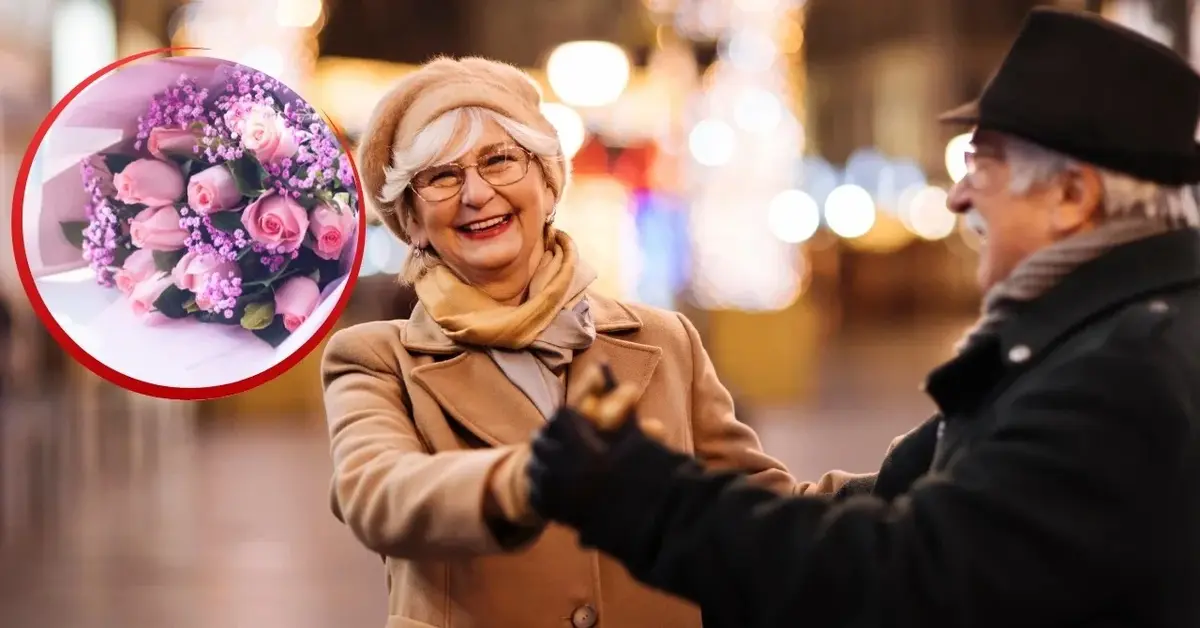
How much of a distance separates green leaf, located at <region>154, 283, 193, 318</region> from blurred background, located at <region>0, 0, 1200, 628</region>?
10.9 feet

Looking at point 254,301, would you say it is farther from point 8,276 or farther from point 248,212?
point 8,276

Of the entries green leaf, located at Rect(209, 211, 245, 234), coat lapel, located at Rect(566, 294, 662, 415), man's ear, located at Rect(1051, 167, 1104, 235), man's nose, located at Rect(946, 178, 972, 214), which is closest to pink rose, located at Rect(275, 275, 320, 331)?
green leaf, located at Rect(209, 211, 245, 234)

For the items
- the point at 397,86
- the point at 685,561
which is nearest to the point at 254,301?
the point at 397,86

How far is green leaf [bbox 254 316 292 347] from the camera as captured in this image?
215cm

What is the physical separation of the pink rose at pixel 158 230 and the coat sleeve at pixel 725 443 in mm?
924

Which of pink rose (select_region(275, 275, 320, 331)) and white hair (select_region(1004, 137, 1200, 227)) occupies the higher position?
white hair (select_region(1004, 137, 1200, 227))

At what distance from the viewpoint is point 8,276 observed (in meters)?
10.6

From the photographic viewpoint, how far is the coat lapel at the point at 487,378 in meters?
2.06

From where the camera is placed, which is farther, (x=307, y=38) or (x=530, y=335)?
(x=307, y=38)

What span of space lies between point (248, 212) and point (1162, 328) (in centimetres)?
141

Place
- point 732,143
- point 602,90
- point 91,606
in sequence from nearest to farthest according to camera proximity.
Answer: point 91,606 < point 732,143 < point 602,90

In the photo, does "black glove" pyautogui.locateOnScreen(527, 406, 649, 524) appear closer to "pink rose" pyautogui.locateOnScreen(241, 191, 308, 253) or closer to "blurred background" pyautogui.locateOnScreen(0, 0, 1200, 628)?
"pink rose" pyautogui.locateOnScreen(241, 191, 308, 253)

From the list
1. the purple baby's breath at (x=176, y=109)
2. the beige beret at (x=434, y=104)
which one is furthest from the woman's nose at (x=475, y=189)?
the purple baby's breath at (x=176, y=109)

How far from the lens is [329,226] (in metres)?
2.17
